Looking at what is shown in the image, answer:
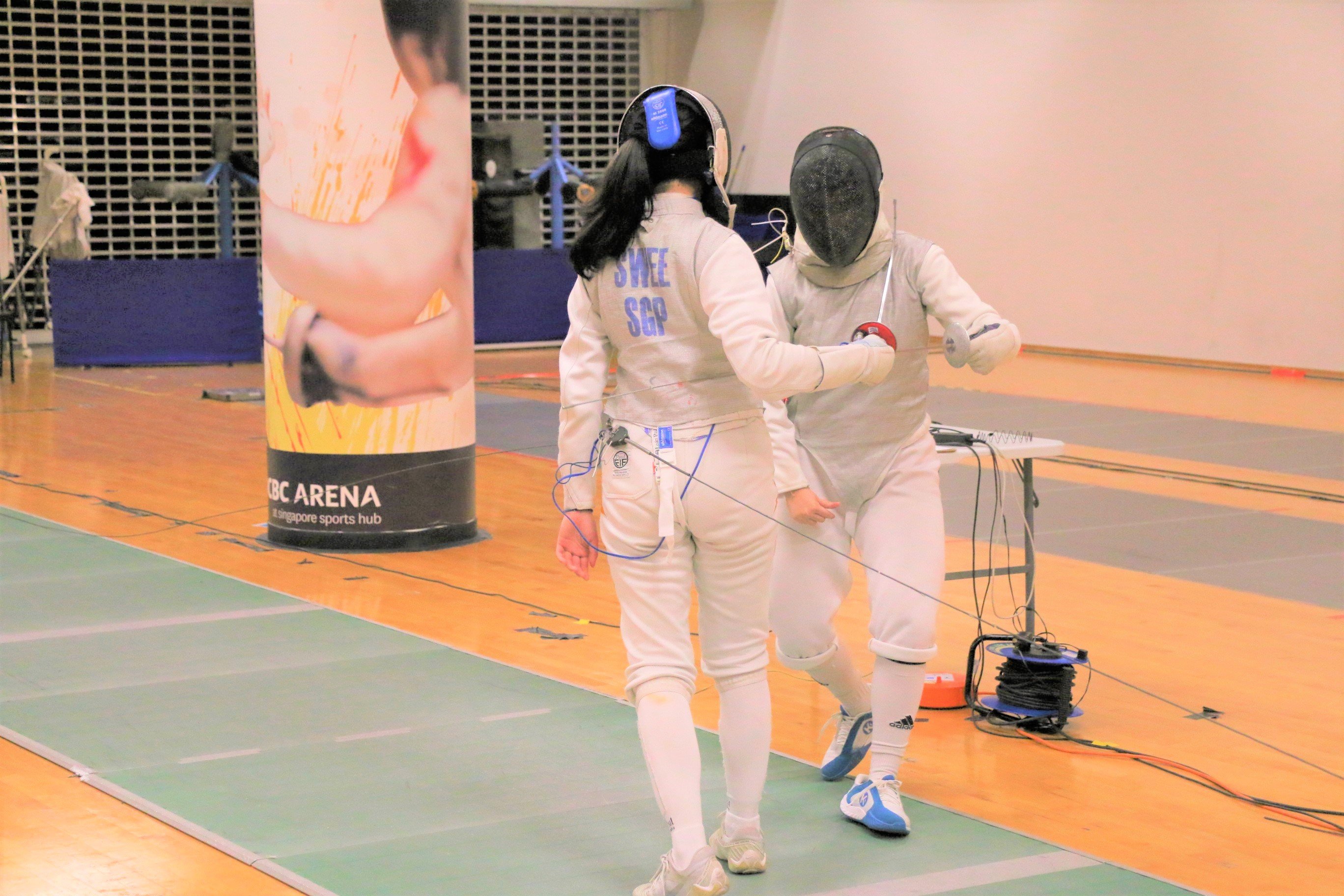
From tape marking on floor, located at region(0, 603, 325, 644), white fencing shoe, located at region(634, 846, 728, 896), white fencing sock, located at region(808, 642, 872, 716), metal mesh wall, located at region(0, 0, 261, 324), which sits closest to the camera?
white fencing shoe, located at region(634, 846, 728, 896)

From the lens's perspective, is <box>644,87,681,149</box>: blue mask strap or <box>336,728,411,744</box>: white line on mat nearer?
<box>644,87,681,149</box>: blue mask strap

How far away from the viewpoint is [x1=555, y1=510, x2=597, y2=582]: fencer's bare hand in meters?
2.84

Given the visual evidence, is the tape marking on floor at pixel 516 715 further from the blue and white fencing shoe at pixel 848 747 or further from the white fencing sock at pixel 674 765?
the white fencing sock at pixel 674 765

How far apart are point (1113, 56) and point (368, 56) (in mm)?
8276

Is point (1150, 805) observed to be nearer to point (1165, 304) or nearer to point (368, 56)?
point (368, 56)

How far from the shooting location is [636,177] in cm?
274

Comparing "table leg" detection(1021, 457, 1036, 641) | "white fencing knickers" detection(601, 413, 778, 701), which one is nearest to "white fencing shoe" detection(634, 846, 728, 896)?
"white fencing knickers" detection(601, 413, 778, 701)

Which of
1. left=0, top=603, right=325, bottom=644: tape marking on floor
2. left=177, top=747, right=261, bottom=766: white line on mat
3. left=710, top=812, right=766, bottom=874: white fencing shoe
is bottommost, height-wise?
left=0, top=603, right=325, bottom=644: tape marking on floor

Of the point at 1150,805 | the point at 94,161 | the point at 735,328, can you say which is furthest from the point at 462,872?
the point at 94,161

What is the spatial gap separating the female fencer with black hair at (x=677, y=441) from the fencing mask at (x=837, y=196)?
47cm

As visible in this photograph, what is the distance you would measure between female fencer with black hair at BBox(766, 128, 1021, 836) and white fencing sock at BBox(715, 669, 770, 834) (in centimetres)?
40

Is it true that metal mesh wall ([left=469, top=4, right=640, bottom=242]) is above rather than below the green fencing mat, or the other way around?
above

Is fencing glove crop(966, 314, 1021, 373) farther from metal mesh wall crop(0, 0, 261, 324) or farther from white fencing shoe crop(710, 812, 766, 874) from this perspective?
metal mesh wall crop(0, 0, 261, 324)

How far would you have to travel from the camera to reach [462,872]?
2.96 m
